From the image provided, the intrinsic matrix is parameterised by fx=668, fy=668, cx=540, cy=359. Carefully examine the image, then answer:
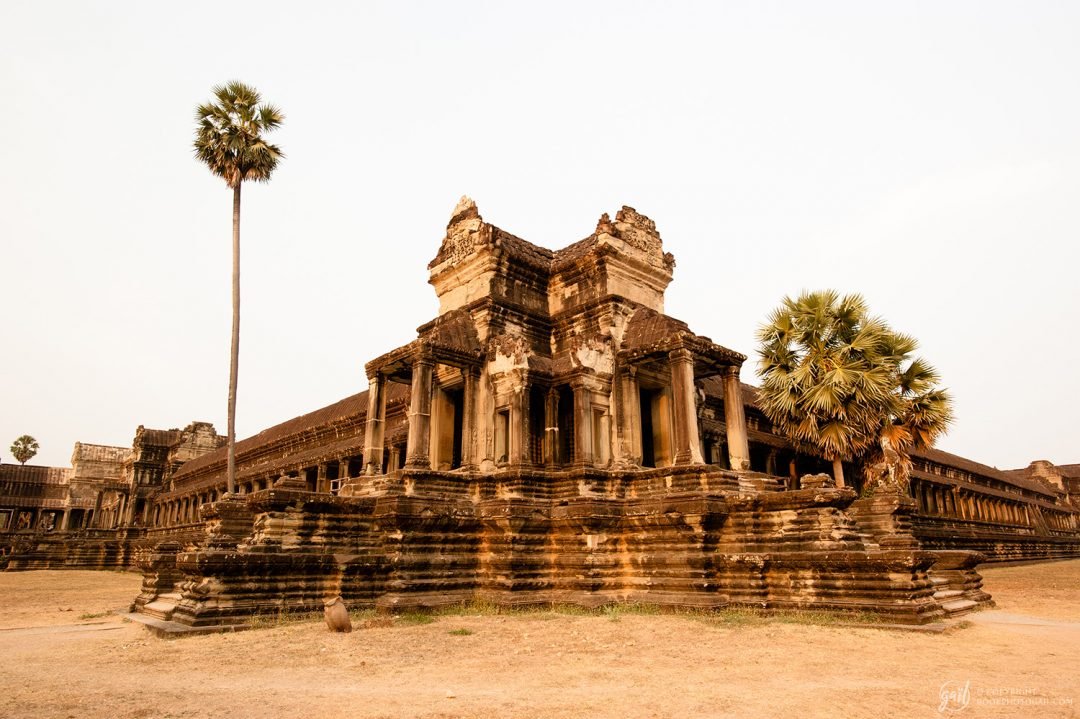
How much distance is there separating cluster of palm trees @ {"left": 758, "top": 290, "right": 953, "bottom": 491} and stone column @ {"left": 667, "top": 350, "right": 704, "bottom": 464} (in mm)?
6327

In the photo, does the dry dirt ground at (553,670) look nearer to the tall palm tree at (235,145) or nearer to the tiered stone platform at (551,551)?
the tiered stone platform at (551,551)

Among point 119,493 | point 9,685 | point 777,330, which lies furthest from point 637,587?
point 119,493

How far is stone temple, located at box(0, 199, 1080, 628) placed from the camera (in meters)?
11.3

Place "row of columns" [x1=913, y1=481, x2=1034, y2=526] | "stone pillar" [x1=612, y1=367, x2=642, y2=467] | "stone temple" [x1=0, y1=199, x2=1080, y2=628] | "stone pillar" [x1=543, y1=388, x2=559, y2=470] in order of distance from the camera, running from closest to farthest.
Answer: "stone temple" [x1=0, y1=199, x2=1080, y2=628]
"stone pillar" [x1=612, y1=367, x2=642, y2=467]
"stone pillar" [x1=543, y1=388, x2=559, y2=470]
"row of columns" [x1=913, y1=481, x2=1034, y2=526]

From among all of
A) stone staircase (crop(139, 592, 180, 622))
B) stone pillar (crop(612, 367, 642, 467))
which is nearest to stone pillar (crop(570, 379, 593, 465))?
stone pillar (crop(612, 367, 642, 467))

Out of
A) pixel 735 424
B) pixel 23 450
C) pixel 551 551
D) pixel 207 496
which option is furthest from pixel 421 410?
pixel 23 450

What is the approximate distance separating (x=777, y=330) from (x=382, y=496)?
13350 mm

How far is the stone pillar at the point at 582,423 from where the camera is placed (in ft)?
48.1

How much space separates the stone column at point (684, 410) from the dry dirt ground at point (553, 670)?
3.65 metres

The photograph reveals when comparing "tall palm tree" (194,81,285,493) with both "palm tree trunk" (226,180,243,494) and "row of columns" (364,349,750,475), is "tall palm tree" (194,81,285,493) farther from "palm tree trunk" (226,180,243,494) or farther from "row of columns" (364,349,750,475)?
"row of columns" (364,349,750,475)

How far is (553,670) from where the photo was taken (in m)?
7.20

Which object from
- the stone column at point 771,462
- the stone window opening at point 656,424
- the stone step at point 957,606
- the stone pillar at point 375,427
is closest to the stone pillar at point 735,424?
the stone window opening at point 656,424

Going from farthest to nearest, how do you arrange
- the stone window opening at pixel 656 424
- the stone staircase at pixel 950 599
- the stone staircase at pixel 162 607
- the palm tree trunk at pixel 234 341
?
the palm tree trunk at pixel 234 341 < the stone window opening at pixel 656 424 < the stone staircase at pixel 950 599 < the stone staircase at pixel 162 607

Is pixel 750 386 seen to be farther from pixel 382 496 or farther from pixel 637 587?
pixel 382 496
